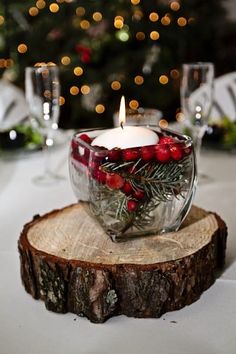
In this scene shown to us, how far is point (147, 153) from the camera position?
81cm

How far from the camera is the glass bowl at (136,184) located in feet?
2.66

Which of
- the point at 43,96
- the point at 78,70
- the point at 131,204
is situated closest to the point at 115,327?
the point at 131,204

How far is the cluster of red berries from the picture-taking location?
0.81 meters

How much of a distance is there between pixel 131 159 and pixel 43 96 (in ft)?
1.85

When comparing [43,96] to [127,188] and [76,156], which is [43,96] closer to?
[76,156]

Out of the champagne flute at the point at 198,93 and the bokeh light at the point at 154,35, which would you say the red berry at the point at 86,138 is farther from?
the bokeh light at the point at 154,35

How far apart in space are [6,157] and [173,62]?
2.04m

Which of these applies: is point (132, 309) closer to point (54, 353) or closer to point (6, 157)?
point (54, 353)

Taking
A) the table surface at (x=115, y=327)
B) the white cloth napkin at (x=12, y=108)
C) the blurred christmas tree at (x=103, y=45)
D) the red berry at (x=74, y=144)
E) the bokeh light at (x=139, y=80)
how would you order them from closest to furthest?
the table surface at (x=115, y=327)
the red berry at (x=74, y=144)
the white cloth napkin at (x=12, y=108)
the blurred christmas tree at (x=103, y=45)
the bokeh light at (x=139, y=80)

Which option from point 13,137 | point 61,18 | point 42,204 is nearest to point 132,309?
point 42,204

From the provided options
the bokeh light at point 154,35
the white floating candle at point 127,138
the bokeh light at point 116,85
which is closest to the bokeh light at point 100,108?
the bokeh light at point 116,85

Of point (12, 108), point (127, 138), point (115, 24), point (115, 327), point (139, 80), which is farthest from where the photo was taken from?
point (139, 80)

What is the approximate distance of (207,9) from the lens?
3.34 metres

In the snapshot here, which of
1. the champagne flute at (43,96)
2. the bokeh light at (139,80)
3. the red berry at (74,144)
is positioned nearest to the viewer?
the red berry at (74,144)
